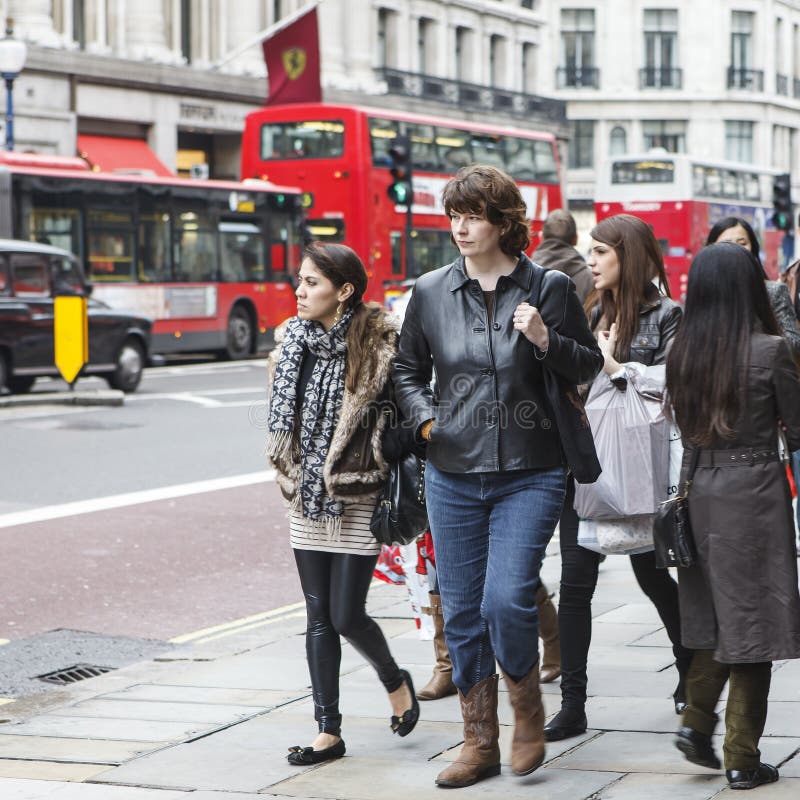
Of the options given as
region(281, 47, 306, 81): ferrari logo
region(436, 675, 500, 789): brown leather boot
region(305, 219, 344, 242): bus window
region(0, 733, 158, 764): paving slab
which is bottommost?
region(0, 733, 158, 764): paving slab

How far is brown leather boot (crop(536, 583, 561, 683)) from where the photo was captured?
5.86 m

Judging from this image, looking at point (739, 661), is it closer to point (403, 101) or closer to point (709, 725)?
point (709, 725)

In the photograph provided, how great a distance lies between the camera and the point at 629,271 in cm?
527

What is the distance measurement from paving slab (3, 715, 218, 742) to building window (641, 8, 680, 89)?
63.9m

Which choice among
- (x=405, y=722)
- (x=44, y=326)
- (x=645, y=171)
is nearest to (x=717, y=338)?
(x=405, y=722)

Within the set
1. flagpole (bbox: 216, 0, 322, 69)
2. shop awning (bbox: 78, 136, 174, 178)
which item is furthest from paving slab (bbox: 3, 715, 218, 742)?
flagpole (bbox: 216, 0, 322, 69)

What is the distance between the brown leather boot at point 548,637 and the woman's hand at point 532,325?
5.53 ft

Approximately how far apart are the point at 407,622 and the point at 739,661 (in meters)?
2.94

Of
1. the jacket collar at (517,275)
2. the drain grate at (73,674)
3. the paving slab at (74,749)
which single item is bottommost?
the drain grate at (73,674)

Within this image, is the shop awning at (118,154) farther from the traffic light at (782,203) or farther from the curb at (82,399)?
the curb at (82,399)

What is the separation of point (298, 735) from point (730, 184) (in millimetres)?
35501

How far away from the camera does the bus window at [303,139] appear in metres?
27.3

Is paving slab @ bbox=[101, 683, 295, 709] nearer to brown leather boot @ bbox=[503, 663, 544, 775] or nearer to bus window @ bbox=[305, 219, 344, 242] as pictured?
brown leather boot @ bbox=[503, 663, 544, 775]

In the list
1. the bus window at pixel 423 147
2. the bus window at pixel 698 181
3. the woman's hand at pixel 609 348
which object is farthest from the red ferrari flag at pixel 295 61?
the woman's hand at pixel 609 348
